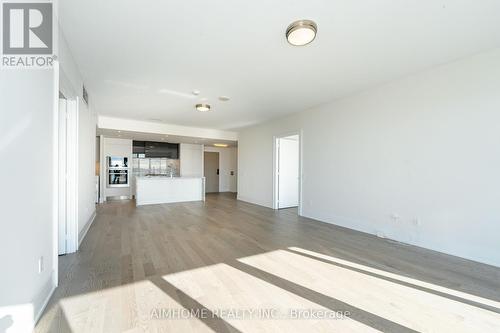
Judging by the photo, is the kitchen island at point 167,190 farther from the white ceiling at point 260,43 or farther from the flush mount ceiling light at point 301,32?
the flush mount ceiling light at point 301,32

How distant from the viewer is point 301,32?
7.66ft

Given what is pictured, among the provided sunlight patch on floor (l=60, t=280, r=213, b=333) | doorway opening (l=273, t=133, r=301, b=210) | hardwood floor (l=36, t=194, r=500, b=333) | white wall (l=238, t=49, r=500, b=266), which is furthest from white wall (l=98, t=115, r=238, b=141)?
sunlight patch on floor (l=60, t=280, r=213, b=333)

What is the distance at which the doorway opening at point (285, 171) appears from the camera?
22.2ft

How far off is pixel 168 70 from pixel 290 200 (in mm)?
5222

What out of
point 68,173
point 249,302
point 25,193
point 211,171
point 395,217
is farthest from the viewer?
point 211,171

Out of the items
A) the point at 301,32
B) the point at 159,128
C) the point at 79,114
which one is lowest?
the point at 79,114

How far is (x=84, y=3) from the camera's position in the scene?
6.61ft

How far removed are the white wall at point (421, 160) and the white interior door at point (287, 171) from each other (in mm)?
1564

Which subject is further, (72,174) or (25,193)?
(72,174)

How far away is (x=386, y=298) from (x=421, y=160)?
2425mm

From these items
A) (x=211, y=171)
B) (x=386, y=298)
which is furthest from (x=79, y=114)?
(x=211, y=171)

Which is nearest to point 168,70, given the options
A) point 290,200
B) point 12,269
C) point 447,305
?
point 12,269

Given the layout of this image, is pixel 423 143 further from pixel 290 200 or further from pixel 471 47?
pixel 290 200

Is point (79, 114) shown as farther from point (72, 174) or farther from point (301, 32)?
point (301, 32)
